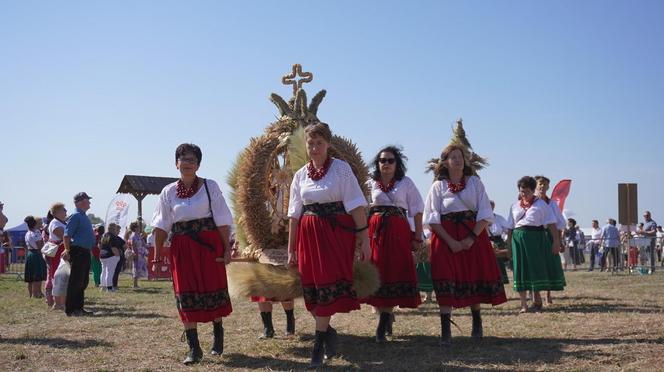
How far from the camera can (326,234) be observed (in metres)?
6.00

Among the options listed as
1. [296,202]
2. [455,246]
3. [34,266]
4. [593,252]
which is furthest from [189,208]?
[593,252]

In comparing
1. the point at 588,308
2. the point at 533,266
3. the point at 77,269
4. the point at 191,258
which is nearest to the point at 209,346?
the point at 191,258

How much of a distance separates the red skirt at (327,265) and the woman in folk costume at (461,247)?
131 cm

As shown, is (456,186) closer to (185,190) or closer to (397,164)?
(397,164)

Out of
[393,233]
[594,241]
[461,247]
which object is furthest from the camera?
[594,241]

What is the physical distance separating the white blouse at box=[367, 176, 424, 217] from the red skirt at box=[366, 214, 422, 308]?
20 centimetres

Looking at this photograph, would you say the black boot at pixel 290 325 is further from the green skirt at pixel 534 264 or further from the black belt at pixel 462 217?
the green skirt at pixel 534 264

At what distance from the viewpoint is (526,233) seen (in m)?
10.2

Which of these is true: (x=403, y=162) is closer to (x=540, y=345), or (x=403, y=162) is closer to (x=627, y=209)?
(x=540, y=345)

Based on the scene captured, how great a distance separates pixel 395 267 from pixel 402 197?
73 centimetres

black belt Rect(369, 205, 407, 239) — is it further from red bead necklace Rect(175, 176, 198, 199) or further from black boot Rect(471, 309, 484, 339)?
red bead necklace Rect(175, 176, 198, 199)

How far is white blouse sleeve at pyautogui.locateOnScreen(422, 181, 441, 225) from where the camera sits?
281 inches

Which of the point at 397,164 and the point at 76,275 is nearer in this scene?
the point at 397,164

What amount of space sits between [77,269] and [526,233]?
670 cm
